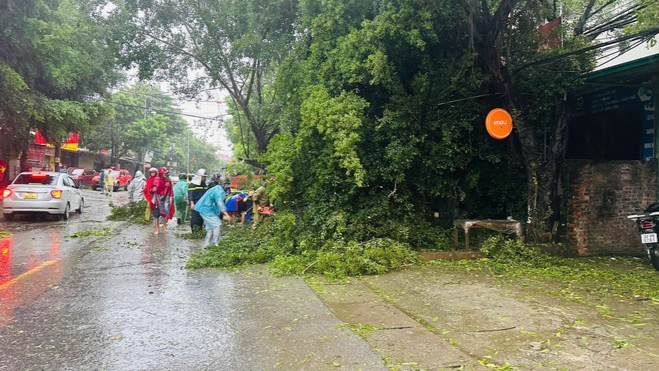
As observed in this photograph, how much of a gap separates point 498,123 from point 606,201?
9.06 ft

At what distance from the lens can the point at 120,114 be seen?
130ft

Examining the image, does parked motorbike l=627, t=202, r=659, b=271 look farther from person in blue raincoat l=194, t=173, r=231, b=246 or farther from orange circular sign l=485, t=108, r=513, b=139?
person in blue raincoat l=194, t=173, r=231, b=246

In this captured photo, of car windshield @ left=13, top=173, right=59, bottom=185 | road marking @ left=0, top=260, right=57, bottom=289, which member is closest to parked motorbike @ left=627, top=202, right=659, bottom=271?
road marking @ left=0, top=260, right=57, bottom=289

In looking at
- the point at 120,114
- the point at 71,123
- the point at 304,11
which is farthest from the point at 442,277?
the point at 120,114

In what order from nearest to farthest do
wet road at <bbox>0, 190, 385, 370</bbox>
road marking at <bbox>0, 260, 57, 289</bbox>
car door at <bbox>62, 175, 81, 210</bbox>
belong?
wet road at <bbox>0, 190, 385, 370</bbox>
road marking at <bbox>0, 260, 57, 289</bbox>
car door at <bbox>62, 175, 81, 210</bbox>

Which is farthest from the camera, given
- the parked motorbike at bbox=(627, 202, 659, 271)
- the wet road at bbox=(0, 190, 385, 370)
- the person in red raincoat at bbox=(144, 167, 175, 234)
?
the person in red raincoat at bbox=(144, 167, 175, 234)

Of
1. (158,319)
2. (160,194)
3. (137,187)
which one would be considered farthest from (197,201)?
(158,319)

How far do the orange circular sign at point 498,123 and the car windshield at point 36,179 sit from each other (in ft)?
41.5

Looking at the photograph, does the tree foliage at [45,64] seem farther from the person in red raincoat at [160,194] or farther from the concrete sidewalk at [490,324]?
the concrete sidewalk at [490,324]

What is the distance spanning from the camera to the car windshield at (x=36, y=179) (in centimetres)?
1390

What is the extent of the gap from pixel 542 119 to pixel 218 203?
679 centimetres

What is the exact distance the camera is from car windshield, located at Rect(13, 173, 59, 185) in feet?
45.6

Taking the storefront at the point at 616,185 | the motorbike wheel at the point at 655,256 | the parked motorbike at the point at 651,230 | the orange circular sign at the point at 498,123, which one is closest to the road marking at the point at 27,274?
the orange circular sign at the point at 498,123

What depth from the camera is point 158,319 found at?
197 inches
